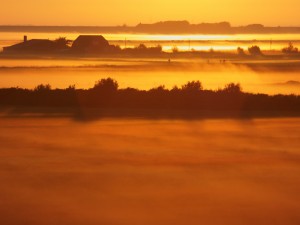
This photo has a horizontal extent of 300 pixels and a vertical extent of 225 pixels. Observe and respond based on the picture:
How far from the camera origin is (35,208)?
897 cm

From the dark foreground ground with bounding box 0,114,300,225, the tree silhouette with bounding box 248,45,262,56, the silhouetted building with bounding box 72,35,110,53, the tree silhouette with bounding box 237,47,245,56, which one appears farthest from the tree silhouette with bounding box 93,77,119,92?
the tree silhouette with bounding box 248,45,262,56

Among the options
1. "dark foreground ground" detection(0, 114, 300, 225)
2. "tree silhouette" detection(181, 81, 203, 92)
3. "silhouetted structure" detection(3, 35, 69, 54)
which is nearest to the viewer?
"dark foreground ground" detection(0, 114, 300, 225)

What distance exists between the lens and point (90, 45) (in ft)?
179

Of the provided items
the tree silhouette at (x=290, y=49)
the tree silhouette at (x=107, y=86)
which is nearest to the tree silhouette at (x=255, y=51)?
the tree silhouette at (x=290, y=49)

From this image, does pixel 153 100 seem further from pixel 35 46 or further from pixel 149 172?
pixel 35 46

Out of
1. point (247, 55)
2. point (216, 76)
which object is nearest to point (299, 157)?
point (216, 76)

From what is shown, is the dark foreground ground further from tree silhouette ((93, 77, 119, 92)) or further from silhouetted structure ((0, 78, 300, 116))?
tree silhouette ((93, 77, 119, 92))

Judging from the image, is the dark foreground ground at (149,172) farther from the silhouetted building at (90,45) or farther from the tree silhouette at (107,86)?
the silhouetted building at (90,45)

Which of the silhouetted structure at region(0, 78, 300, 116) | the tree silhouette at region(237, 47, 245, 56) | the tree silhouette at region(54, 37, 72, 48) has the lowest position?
the silhouetted structure at region(0, 78, 300, 116)

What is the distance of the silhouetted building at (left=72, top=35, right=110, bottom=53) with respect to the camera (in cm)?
5381

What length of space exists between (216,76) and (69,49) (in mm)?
22661

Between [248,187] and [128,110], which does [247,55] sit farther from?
[248,187]

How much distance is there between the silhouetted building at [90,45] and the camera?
53.8 metres

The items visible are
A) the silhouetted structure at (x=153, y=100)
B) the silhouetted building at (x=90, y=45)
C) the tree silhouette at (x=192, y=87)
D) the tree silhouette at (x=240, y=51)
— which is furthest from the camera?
the tree silhouette at (x=240, y=51)
